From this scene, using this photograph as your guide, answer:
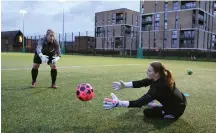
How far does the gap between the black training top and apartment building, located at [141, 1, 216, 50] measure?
5174 cm

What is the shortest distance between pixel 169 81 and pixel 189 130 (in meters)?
0.71

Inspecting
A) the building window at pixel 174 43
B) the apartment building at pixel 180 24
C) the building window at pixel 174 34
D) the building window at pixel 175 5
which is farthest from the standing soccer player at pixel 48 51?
the building window at pixel 175 5

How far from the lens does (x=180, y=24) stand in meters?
61.5

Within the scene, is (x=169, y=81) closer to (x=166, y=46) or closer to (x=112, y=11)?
(x=166, y=46)

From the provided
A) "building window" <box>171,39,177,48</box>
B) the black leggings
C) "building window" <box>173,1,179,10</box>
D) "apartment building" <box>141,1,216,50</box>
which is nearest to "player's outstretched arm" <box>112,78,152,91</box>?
the black leggings

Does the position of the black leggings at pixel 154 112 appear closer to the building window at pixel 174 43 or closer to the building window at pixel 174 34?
the building window at pixel 174 43

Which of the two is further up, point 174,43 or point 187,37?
point 187,37

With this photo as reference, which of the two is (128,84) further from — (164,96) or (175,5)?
(175,5)

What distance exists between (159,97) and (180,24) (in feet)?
199

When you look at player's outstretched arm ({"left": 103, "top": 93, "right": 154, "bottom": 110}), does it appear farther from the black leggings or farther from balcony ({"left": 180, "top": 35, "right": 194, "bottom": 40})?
balcony ({"left": 180, "top": 35, "right": 194, "bottom": 40})

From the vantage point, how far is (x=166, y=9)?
65.6m

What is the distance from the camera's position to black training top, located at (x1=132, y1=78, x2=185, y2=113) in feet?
11.9

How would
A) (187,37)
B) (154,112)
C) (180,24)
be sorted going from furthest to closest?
(180,24) < (187,37) < (154,112)

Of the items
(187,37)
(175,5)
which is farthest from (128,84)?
(175,5)
